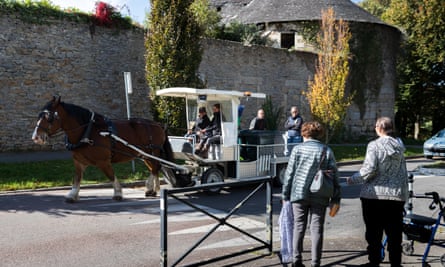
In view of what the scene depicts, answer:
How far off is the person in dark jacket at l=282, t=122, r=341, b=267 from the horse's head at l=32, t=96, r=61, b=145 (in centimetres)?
533

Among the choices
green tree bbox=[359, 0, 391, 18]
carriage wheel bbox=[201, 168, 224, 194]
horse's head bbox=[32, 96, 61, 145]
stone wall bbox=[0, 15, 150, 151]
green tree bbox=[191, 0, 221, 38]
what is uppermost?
green tree bbox=[359, 0, 391, 18]

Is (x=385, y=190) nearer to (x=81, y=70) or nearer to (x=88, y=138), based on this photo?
(x=88, y=138)

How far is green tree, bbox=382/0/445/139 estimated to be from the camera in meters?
27.5

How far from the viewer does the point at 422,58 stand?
2830 centimetres

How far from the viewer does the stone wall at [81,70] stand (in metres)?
14.8

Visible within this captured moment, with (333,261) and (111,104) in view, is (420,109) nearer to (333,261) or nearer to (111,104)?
(111,104)

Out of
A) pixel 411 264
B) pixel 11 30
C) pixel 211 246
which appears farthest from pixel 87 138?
pixel 11 30

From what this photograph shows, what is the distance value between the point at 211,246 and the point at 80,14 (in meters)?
13.3

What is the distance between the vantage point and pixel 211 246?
5.95 m

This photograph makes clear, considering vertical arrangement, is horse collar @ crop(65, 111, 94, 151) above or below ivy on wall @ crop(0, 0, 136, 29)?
below

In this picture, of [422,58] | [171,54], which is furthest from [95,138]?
[422,58]

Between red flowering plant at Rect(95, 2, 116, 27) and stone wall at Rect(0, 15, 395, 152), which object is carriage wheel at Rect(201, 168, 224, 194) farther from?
red flowering plant at Rect(95, 2, 116, 27)

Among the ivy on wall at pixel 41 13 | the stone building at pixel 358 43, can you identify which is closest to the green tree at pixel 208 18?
the stone building at pixel 358 43

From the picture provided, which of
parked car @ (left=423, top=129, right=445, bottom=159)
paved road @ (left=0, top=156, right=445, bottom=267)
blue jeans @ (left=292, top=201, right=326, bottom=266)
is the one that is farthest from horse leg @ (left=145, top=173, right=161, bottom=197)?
parked car @ (left=423, top=129, right=445, bottom=159)
